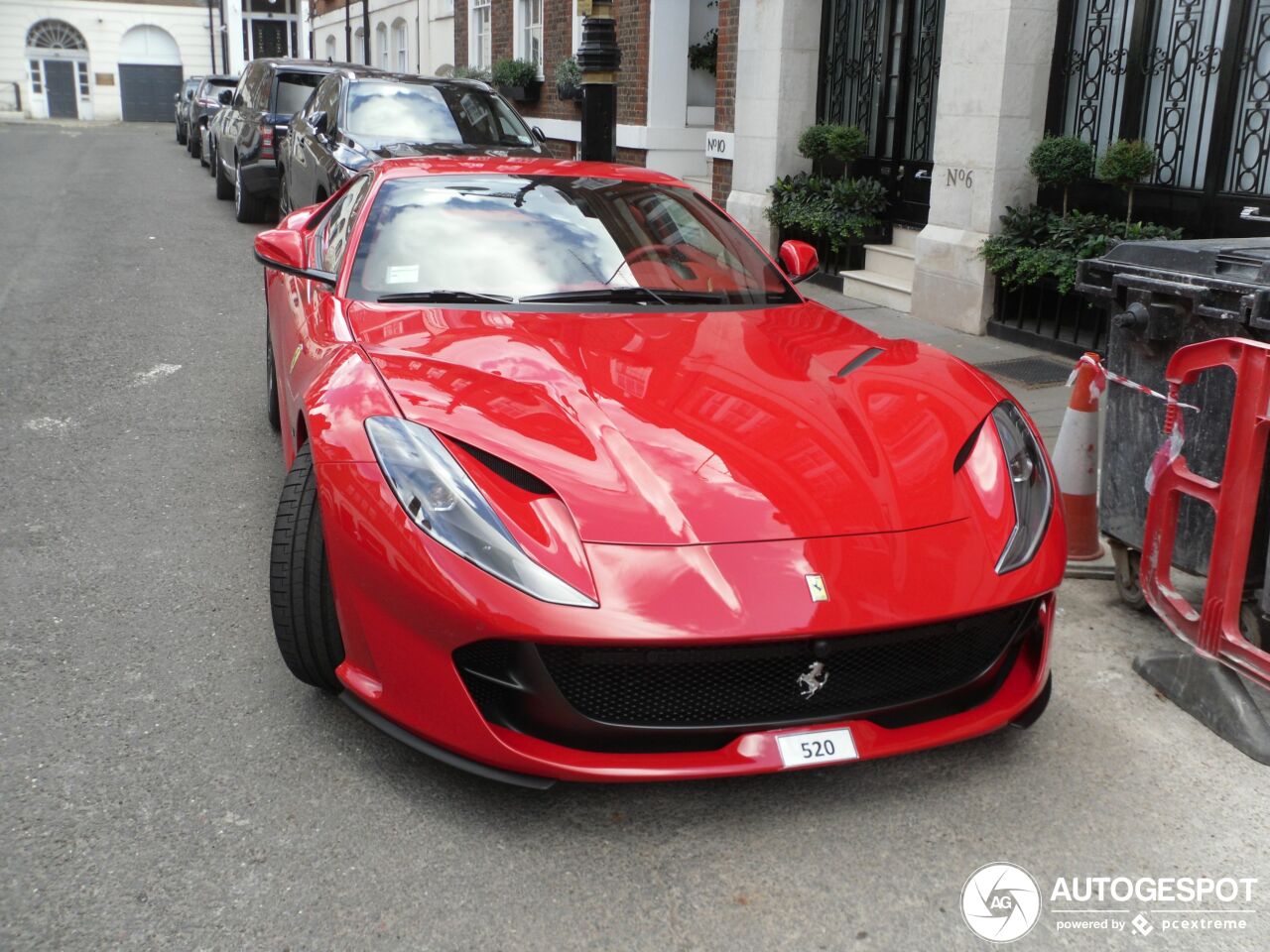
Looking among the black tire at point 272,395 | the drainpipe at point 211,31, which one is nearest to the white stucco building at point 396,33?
the drainpipe at point 211,31

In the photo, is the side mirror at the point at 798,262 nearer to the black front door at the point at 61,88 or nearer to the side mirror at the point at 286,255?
the side mirror at the point at 286,255

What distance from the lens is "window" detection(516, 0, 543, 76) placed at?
759 inches

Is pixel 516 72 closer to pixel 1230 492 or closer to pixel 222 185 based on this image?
pixel 222 185

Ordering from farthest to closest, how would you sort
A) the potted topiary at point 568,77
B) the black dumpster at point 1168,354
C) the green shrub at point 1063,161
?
the potted topiary at point 568,77, the green shrub at point 1063,161, the black dumpster at point 1168,354

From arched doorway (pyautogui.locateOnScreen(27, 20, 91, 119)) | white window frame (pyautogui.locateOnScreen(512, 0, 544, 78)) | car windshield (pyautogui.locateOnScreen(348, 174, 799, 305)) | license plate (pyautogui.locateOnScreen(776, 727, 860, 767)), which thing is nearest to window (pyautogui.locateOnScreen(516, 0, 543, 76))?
white window frame (pyautogui.locateOnScreen(512, 0, 544, 78))

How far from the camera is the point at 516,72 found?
18.8 metres

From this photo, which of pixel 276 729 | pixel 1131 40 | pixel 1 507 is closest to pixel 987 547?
pixel 276 729

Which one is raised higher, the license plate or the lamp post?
the lamp post

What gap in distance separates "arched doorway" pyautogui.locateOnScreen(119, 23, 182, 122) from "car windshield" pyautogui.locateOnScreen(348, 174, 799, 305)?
186 ft

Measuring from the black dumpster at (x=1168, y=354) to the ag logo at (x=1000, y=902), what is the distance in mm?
1355

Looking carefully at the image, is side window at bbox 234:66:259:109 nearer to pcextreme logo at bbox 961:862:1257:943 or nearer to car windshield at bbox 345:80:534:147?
car windshield at bbox 345:80:534:147

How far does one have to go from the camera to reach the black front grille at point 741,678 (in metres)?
2.64

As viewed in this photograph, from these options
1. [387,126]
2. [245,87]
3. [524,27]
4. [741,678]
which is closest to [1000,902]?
[741,678]

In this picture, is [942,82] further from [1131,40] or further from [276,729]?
[276,729]
